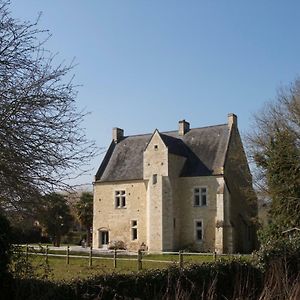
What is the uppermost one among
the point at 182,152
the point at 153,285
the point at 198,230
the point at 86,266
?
the point at 182,152

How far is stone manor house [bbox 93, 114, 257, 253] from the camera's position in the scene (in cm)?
3594

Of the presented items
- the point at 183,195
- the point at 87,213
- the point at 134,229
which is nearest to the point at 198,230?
the point at 183,195

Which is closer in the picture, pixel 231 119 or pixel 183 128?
pixel 231 119

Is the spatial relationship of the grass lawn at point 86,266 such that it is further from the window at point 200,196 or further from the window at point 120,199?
the window at point 120,199

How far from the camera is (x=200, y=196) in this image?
3678 cm

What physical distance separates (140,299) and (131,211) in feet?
96.8

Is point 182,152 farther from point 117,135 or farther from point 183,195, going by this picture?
point 117,135

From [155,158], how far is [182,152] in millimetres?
2514

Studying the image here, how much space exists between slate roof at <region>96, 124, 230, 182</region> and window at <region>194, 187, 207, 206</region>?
118 centimetres

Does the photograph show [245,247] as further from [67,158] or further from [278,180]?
[67,158]

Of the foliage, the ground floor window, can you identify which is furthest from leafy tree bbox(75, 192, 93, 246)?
the foliage

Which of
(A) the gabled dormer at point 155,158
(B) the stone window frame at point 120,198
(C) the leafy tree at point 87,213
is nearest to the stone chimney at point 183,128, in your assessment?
(A) the gabled dormer at point 155,158

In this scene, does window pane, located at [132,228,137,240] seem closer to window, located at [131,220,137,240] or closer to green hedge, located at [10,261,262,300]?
window, located at [131,220,137,240]

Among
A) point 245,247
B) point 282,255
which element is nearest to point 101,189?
point 245,247
